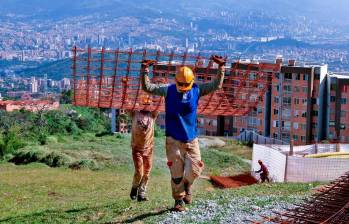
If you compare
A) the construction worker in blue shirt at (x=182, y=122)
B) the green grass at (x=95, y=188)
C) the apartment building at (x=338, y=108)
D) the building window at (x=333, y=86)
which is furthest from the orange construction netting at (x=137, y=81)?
the building window at (x=333, y=86)

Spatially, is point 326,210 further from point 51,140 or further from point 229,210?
point 51,140

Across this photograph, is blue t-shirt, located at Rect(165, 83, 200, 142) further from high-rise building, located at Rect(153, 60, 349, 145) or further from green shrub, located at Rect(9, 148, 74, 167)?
high-rise building, located at Rect(153, 60, 349, 145)

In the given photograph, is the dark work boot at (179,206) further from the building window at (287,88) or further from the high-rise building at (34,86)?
the high-rise building at (34,86)

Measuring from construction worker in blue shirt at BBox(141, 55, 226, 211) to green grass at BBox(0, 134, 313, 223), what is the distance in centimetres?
65

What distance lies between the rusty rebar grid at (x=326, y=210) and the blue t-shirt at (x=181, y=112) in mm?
2390

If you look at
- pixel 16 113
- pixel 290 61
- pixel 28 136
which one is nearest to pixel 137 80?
pixel 28 136

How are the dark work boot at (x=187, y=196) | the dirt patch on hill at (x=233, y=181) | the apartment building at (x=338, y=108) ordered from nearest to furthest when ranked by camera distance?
the dark work boot at (x=187, y=196), the dirt patch on hill at (x=233, y=181), the apartment building at (x=338, y=108)

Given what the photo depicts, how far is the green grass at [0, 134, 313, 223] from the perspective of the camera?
10547 millimetres

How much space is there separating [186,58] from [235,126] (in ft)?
173

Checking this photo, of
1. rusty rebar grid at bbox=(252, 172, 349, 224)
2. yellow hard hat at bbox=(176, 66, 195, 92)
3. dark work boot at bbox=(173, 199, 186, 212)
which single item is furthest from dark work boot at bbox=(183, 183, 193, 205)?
rusty rebar grid at bbox=(252, 172, 349, 224)

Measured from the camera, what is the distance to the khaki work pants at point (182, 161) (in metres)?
9.53

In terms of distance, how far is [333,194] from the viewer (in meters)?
7.44

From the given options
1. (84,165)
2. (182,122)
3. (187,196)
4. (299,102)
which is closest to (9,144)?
(84,165)

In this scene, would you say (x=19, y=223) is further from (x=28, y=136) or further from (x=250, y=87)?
(x=28, y=136)
